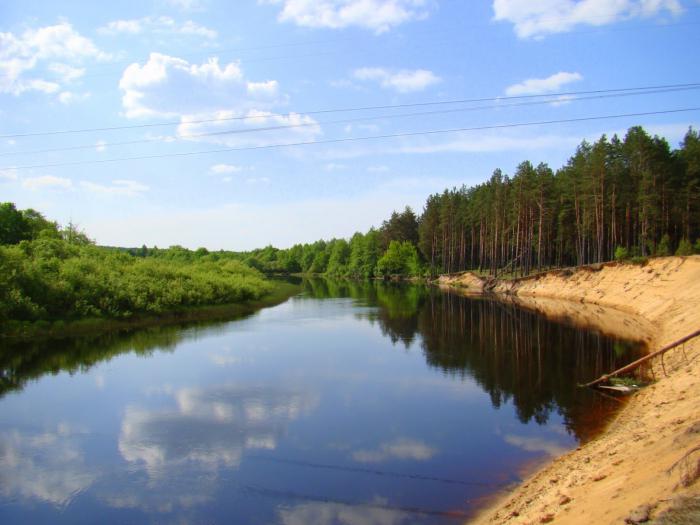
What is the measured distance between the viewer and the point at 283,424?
734 inches

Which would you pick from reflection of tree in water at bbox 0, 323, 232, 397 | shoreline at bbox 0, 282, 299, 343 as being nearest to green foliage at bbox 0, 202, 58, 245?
shoreline at bbox 0, 282, 299, 343

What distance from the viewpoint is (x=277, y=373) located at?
88.1 feet

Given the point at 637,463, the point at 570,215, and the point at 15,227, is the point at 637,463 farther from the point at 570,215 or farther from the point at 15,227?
the point at 570,215

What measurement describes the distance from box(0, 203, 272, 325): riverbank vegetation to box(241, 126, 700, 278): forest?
45537mm

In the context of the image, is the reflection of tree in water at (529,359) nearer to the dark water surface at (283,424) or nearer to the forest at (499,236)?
the dark water surface at (283,424)

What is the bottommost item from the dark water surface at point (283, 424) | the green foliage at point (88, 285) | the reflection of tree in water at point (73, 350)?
the dark water surface at point (283, 424)

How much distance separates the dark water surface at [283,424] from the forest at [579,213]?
3111cm

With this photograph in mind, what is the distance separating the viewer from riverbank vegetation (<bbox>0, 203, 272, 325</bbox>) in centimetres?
3741

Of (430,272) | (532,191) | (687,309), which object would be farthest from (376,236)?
(687,309)

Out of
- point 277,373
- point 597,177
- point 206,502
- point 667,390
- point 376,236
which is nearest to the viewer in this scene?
point 206,502

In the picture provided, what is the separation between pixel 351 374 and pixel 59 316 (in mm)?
25558

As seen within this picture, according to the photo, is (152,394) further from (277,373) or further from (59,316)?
(59,316)

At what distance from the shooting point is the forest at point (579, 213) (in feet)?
190

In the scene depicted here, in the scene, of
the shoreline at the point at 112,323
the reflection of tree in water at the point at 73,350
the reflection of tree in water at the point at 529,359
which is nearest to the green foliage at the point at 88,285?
the shoreline at the point at 112,323
